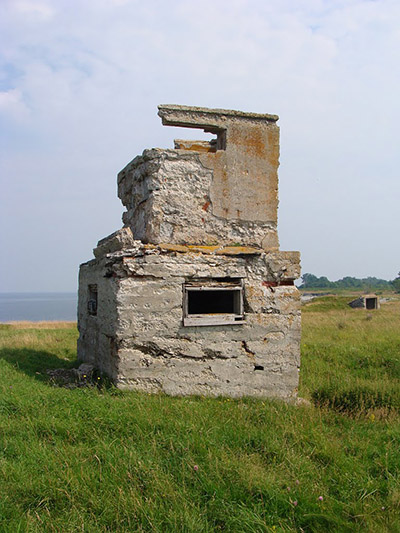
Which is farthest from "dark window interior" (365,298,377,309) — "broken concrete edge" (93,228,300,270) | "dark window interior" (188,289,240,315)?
"broken concrete edge" (93,228,300,270)

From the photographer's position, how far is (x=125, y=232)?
623 centimetres

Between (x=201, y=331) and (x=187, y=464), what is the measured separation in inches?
91.0

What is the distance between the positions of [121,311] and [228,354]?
156 centimetres

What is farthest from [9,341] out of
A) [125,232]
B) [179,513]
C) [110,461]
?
[179,513]

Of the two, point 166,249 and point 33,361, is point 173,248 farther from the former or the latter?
point 33,361

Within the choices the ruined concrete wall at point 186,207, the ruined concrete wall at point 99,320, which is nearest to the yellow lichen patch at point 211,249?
the ruined concrete wall at point 186,207

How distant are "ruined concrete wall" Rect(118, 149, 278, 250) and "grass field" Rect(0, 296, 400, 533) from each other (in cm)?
221

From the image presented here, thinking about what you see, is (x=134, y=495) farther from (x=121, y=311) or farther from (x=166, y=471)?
(x=121, y=311)

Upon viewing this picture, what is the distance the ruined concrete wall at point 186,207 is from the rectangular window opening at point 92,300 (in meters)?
1.65

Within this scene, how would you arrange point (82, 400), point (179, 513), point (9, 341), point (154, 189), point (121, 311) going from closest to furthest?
point (179, 513), point (82, 400), point (121, 311), point (154, 189), point (9, 341)

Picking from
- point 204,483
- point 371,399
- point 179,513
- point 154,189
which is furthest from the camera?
point 371,399

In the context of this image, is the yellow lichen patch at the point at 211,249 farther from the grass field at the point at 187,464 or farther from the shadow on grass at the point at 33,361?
the shadow on grass at the point at 33,361

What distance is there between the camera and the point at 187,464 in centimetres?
389

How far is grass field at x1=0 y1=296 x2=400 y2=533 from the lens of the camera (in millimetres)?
3350
